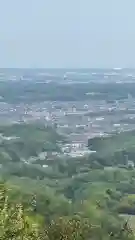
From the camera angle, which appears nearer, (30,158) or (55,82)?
(30,158)

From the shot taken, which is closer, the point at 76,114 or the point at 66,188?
the point at 66,188

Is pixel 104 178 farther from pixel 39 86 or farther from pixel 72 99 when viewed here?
pixel 39 86

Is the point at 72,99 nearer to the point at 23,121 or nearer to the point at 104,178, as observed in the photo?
the point at 23,121

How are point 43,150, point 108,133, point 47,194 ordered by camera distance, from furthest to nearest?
point 108,133, point 43,150, point 47,194

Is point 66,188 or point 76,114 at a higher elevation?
point 76,114

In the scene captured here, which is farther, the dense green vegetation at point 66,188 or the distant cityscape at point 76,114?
the distant cityscape at point 76,114

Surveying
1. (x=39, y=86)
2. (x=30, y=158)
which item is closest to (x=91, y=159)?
(x=30, y=158)

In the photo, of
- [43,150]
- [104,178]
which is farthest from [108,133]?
[104,178]

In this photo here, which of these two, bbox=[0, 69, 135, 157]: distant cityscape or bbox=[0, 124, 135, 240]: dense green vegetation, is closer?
bbox=[0, 124, 135, 240]: dense green vegetation

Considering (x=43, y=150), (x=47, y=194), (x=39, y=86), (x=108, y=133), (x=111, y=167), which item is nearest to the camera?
(x=47, y=194)
